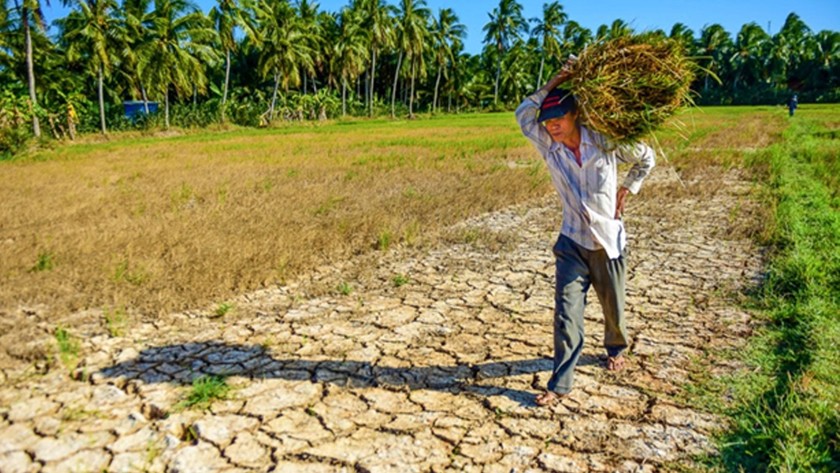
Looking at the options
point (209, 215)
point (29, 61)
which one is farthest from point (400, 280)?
point (29, 61)

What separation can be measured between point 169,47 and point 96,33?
4.81 meters

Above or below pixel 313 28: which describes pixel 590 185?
below

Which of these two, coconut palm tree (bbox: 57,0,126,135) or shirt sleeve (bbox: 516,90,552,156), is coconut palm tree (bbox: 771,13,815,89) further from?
shirt sleeve (bbox: 516,90,552,156)

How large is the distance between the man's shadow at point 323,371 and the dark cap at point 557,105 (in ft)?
4.49

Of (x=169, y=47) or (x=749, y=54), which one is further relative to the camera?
(x=749, y=54)

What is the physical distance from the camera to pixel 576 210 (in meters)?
→ 2.79

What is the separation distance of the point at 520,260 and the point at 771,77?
201 feet

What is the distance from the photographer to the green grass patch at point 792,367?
93.0 inches

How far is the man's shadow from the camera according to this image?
3.13 meters

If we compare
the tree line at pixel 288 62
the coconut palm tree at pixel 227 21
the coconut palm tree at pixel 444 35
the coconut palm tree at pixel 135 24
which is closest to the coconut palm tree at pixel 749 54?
the tree line at pixel 288 62

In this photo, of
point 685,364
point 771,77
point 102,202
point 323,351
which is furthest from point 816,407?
point 771,77

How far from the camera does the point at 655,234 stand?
6.36m

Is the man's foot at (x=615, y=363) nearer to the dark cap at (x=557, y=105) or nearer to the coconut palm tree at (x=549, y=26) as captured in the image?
the dark cap at (x=557, y=105)

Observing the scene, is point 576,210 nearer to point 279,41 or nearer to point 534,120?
point 534,120
